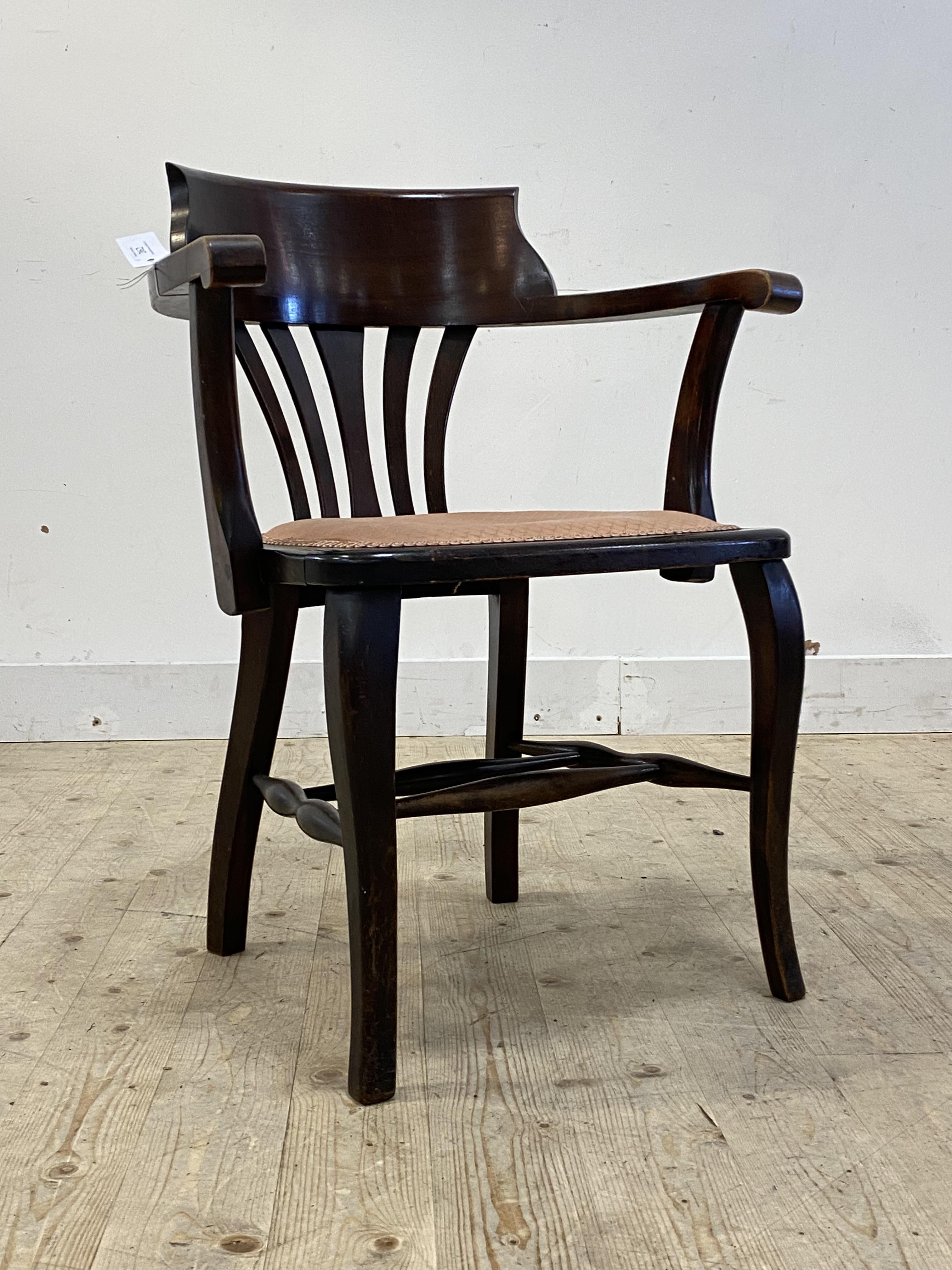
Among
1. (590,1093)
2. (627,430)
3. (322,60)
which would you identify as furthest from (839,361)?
(590,1093)

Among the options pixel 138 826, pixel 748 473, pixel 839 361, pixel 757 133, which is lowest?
pixel 138 826

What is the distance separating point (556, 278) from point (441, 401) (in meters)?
1.03

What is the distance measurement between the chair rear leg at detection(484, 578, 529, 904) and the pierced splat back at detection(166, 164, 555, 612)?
14cm

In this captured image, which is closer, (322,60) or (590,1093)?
(590,1093)

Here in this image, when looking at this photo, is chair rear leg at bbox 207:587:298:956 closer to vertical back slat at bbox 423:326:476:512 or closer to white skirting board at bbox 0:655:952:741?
vertical back slat at bbox 423:326:476:512

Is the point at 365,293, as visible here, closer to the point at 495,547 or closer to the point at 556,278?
the point at 495,547

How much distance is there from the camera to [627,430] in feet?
7.50

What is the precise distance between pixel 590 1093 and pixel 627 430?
1546mm

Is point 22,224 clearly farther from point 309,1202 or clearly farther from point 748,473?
point 309,1202

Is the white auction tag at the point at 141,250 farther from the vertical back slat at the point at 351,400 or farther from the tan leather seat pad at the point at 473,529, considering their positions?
the tan leather seat pad at the point at 473,529

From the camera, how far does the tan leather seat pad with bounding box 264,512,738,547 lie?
94 centimetres

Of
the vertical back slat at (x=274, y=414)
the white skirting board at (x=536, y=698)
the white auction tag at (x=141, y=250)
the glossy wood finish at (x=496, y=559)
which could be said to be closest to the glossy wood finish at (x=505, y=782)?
the glossy wood finish at (x=496, y=559)

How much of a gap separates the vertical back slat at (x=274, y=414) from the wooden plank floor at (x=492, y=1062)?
19.5 inches

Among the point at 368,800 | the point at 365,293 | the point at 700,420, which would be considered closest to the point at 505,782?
the point at 368,800
